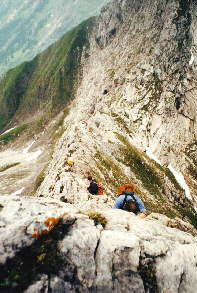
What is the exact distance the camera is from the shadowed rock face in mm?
13797

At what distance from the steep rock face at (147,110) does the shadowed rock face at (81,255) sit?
90.0 feet

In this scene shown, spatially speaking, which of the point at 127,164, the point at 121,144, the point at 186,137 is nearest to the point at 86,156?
the point at 127,164

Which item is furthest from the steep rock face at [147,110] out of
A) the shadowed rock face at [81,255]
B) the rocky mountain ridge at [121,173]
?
the shadowed rock face at [81,255]

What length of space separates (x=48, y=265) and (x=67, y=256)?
0.94 metres

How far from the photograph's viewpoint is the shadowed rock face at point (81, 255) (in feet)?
45.3

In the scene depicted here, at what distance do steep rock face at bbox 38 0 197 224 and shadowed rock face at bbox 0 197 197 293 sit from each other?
90.0 feet

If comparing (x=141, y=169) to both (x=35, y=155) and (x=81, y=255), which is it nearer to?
(x=81, y=255)

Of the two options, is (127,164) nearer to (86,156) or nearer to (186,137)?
(86,156)

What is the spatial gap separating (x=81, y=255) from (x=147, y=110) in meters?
85.0

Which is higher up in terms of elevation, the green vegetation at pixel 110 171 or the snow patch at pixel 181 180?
the green vegetation at pixel 110 171

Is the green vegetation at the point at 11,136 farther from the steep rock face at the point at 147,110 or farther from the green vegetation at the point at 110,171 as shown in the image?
the green vegetation at the point at 110,171

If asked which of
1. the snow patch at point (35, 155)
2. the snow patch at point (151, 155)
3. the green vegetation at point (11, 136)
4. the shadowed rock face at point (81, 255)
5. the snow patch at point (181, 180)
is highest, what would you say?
the green vegetation at point (11, 136)

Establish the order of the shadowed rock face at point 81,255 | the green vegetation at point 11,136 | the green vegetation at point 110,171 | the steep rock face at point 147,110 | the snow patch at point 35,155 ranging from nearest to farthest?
1. the shadowed rock face at point 81,255
2. the green vegetation at point 110,171
3. the steep rock face at point 147,110
4. the snow patch at point 35,155
5. the green vegetation at point 11,136

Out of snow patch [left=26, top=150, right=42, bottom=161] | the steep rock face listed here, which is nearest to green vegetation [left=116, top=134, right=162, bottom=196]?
the steep rock face
